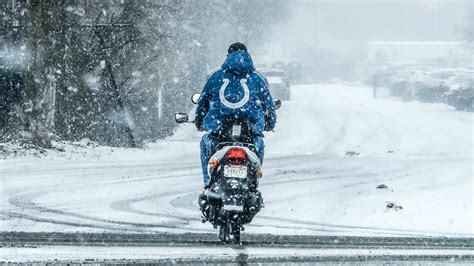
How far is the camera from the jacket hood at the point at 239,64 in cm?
741

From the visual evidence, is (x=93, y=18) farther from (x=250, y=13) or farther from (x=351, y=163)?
(x=250, y=13)

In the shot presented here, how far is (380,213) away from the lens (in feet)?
35.5

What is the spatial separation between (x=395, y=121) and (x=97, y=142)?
1304cm

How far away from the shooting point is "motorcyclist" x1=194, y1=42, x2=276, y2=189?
7.36 meters

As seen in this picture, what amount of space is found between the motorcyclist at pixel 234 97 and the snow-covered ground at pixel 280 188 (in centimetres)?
152

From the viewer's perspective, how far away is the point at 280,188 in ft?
42.6

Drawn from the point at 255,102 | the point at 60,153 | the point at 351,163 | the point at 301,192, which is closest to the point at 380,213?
the point at 301,192

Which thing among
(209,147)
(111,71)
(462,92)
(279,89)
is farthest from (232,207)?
(279,89)

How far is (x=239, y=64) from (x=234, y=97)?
0.30m

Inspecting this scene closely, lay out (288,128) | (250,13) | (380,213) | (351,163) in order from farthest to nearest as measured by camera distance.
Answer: (250,13) < (288,128) < (351,163) < (380,213)

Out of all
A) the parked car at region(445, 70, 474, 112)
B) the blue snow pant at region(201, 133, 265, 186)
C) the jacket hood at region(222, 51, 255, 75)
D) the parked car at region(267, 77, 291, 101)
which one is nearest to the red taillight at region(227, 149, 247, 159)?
the blue snow pant at region(201, 133, 265, 186)

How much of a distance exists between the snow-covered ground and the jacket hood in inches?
76.6

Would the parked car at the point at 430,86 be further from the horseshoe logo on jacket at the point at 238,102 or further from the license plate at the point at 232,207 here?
the license plate at the point at 232,207

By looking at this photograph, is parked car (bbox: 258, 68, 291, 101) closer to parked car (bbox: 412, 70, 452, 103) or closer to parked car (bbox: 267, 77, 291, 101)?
parked car (bbox: 267, 77, 291, 101)
